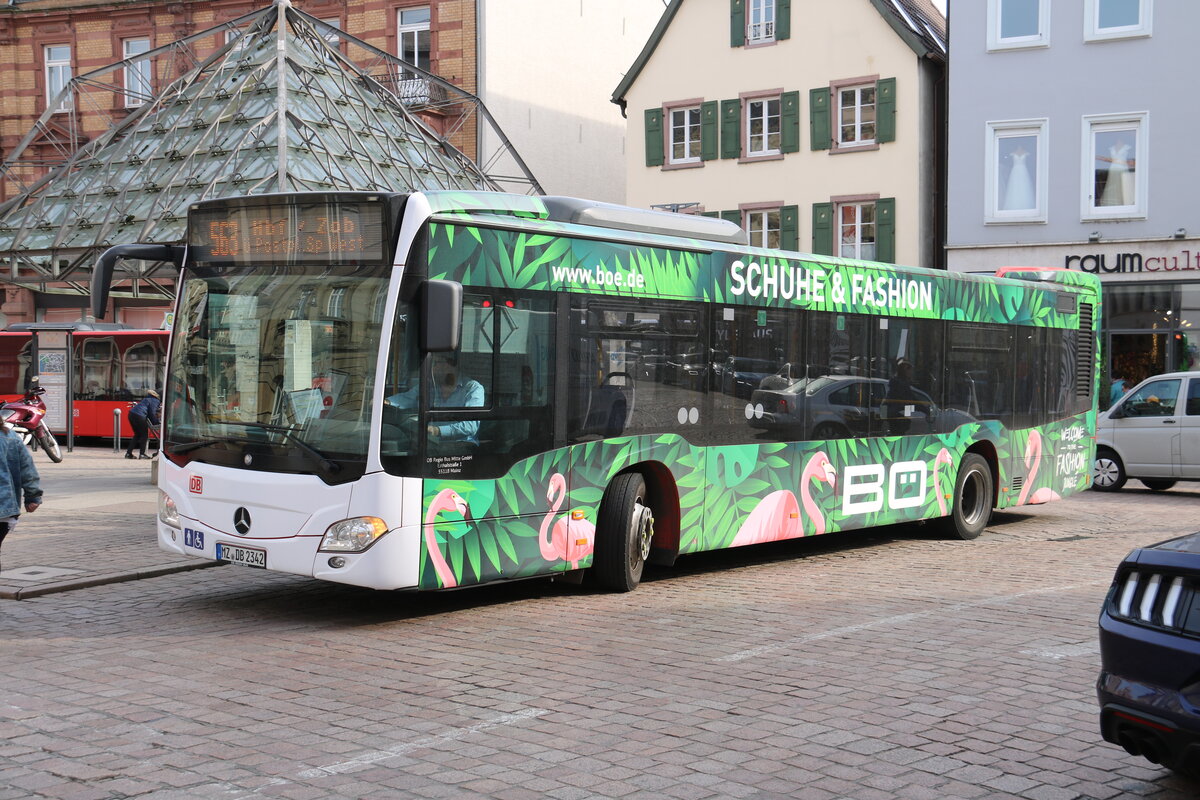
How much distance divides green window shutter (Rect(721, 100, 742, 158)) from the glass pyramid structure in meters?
7.40

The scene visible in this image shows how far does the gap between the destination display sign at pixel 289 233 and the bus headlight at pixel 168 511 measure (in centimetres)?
167

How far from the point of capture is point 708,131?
36.7m

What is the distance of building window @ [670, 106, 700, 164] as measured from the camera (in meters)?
37.3

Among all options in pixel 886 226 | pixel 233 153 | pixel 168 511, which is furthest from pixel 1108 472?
pixel 233 153

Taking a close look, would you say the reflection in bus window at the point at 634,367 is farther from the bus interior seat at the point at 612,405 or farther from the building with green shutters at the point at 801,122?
the building with green shutters at the point at 801,122

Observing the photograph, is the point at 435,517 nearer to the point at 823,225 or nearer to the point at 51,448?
the point at 51,448

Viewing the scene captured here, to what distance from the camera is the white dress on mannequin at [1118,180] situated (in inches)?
1217

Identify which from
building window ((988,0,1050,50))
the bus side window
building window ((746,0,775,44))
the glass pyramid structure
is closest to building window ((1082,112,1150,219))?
building window ((988,0,1050,50))

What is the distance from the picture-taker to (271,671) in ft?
24.8

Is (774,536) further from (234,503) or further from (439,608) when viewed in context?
(234,503)

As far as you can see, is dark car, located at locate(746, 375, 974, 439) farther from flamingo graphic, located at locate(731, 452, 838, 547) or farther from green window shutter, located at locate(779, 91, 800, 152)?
green window shutter, located at locate(779, 91, 800, 152)

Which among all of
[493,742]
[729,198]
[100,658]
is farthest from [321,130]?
[493,742]

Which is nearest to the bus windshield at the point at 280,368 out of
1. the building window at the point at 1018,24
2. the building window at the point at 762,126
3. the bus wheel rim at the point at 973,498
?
the bus wheel rim at the point at 973,498

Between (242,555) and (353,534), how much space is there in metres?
0.90
